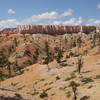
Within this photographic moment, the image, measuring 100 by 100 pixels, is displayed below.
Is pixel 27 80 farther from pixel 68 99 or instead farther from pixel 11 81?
pixel 68 99

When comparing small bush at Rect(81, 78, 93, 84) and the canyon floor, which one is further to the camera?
small bush at Rect(81, 78, 93, 84)

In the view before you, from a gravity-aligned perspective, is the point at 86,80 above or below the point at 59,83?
above

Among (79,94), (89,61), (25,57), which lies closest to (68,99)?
(79,94)

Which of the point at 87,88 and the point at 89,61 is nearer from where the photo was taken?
the point at 87,88

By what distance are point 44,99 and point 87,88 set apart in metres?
14.9

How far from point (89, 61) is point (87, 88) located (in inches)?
1629

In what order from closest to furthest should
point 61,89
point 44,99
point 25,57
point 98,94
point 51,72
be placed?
point 98,94 < point 44,99 < point 61,89 < point 51,72 < point 25,57

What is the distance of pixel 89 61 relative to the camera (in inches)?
4803

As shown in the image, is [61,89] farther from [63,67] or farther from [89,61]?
[89,61]

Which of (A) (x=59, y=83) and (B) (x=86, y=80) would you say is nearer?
(B) (x=86, y=80)

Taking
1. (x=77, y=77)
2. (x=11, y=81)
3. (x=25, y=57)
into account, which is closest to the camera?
(x=77, y=77)

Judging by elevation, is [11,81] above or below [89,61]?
below

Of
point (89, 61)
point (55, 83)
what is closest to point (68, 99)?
point (55, 83)

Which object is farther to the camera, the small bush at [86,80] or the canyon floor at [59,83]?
the small bush at [86,80]
